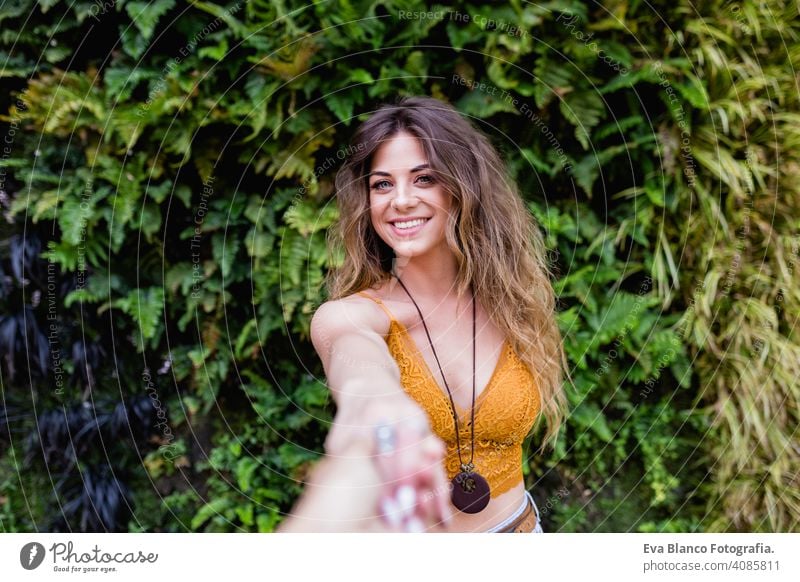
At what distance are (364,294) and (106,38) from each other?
1505 mm

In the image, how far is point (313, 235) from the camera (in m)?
A: 1.90

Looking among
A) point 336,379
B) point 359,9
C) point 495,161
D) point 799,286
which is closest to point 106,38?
A: point 359,9

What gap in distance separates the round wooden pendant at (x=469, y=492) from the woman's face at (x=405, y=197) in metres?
0.48

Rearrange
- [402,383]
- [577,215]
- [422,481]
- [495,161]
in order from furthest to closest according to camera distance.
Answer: [577,215] < [495,161] < [402,383] < [422,481]

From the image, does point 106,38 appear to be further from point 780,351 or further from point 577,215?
point 780,351

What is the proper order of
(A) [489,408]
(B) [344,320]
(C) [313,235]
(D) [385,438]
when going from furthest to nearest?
(C) [313,235], (A) [489,408], (B) [344,320], (D) [385,438]

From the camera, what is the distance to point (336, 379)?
3.26 ft

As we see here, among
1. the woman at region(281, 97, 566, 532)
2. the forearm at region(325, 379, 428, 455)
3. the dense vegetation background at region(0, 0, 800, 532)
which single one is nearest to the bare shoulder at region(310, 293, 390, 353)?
the woman at region(281, 97, 566, 532)

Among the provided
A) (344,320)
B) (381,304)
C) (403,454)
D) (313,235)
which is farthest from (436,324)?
(313,235)

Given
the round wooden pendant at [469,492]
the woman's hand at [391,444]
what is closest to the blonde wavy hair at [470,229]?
the round wooden pendant at [469,492]

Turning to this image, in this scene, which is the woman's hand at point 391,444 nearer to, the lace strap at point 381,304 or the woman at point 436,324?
the woman at point 436,324

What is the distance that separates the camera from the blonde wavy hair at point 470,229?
1.13 metres

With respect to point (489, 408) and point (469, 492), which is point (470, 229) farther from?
point (469, 492)

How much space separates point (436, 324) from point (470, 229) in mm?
220
